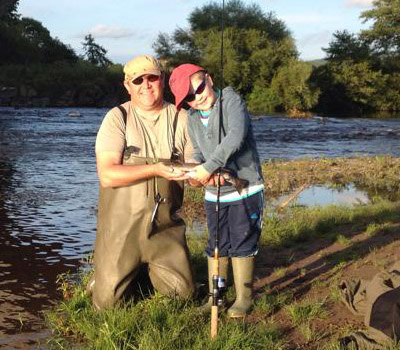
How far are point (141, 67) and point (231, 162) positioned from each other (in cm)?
91

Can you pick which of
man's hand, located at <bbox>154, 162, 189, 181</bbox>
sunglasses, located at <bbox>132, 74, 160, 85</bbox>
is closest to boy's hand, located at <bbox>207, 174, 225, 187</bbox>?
man's hand, located at <bbox>154, 162, 189, 181</bbox>

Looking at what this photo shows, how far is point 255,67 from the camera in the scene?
4919 cm

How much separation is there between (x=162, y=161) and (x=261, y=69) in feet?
150

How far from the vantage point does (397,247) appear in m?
5.60

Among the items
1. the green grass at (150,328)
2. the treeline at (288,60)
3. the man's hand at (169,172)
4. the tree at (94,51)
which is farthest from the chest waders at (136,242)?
the tree at (94,51)

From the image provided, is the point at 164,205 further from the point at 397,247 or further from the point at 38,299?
the point at 397,247

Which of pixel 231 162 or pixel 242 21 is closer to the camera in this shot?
pixel 231 162

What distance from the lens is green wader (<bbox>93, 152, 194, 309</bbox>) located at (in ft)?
13.6

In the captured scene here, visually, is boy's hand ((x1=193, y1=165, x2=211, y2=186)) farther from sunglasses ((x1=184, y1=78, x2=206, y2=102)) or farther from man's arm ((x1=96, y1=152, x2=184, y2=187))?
sunglasses ((x1=184, y1=78, x2=206, y2=102))

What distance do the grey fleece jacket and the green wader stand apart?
38 centimetres

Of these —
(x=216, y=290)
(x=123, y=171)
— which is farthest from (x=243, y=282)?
(x=123, y=171)

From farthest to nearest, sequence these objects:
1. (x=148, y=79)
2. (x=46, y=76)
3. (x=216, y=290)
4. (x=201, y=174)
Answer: (x=46, y=76), (x=148, y=79), (x=201, y=174), (x=216, y=290)

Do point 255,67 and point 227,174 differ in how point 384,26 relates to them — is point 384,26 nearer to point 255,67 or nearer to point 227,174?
point 255,67

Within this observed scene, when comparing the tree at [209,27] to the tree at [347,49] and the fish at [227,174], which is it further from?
the fish at [227,174]
